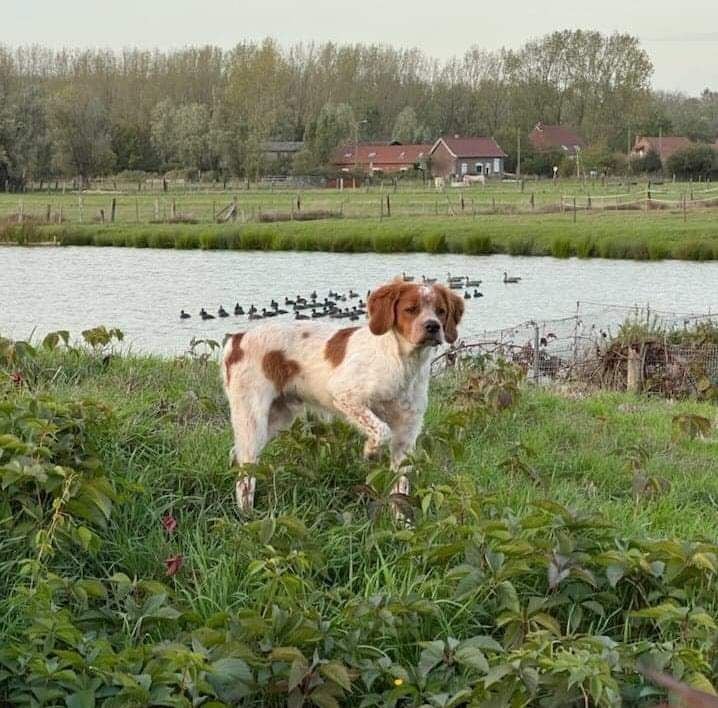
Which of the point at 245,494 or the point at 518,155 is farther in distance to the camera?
the point at 518,155

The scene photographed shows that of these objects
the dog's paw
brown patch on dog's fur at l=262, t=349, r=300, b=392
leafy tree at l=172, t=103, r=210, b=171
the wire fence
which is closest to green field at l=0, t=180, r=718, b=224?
leafy tree at l=172, t=103, r=210, b=171

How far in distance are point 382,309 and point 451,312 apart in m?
0.37

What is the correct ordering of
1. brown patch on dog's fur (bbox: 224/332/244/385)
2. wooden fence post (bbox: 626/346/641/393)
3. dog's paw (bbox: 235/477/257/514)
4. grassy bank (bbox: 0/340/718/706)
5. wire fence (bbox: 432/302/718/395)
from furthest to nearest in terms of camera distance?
wooden fence post (bbox: 626/346/641/393), wire fence (bbox: 432/302/718/395), brown patch on dog's fur (bbox: 224/332/244/385), dog's paw (bbox: 235/477/257/514), grassy bank (bbox: 0/340/718/706)

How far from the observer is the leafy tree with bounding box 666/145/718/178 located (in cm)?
8200

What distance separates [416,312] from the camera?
6070 mm

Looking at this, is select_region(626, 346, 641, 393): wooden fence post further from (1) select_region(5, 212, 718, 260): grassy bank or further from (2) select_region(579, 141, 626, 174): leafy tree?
(2) select_region(579, 141, 626, 174): leafy tree

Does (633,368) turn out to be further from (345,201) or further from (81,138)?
(81,138)

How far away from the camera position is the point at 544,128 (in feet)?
344

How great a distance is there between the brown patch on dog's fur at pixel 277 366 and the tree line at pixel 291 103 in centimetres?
7449

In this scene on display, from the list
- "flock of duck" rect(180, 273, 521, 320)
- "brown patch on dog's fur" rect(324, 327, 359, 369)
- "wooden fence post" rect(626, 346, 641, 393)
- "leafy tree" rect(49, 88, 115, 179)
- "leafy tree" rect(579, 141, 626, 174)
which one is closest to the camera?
"brown patch on dog's fur" rect(324, 327, 359, 369)

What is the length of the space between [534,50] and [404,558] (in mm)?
108159

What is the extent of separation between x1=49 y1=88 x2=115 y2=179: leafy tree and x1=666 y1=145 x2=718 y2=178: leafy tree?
132 ft

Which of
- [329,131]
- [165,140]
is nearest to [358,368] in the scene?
[165,140]

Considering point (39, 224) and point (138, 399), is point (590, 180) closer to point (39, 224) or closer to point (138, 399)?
point (39, 224)
